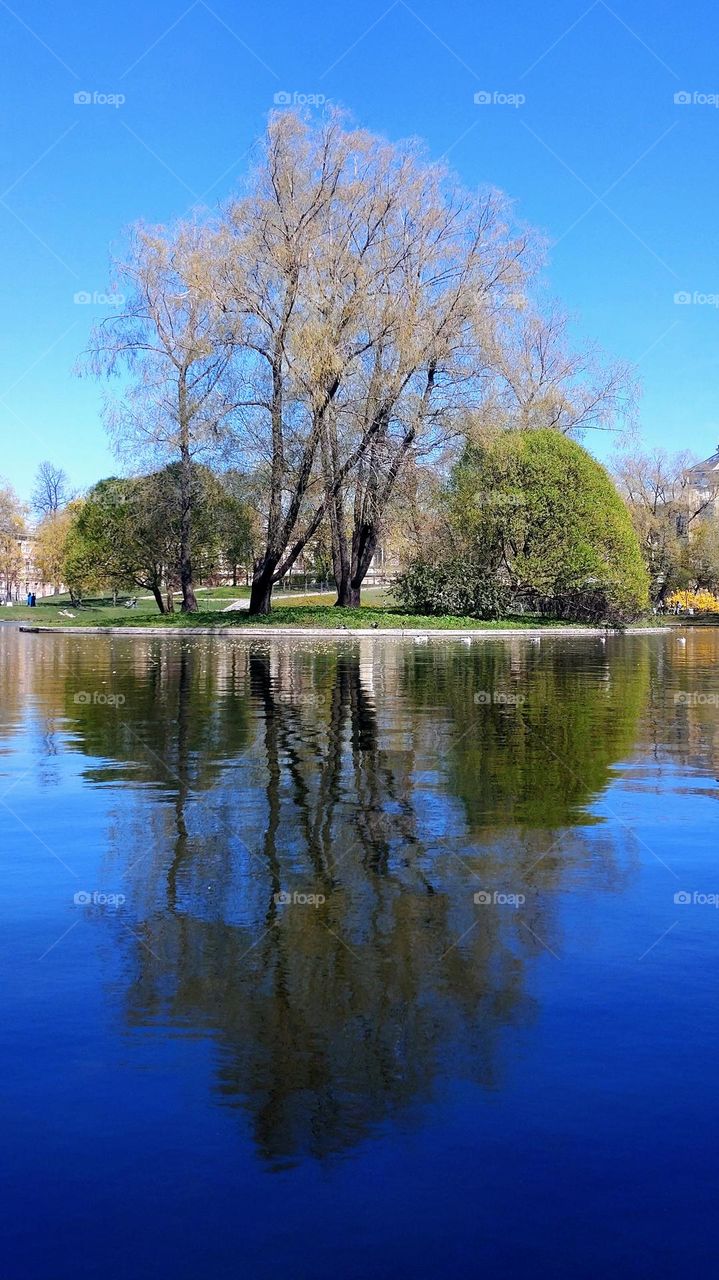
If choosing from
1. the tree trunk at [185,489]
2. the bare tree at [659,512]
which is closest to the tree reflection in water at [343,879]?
the tree trunk at [185,489]

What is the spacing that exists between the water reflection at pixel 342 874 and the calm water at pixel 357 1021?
0.9 inches

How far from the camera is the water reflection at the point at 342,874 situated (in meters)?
4.18

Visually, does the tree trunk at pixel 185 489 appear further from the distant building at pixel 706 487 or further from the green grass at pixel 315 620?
the distant building at pixel 706 487

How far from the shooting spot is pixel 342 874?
22.9ft

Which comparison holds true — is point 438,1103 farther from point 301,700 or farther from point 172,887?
point 301,700

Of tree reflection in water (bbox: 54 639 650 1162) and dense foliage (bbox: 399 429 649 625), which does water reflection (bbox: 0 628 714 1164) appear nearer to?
tree reflection in water (bbox: 54 639 650 1162)

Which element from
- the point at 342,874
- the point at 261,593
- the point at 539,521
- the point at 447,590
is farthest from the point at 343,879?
the point at 539,521

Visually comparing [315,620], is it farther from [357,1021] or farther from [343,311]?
[357,1021]

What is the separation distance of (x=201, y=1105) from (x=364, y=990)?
48.1 inches

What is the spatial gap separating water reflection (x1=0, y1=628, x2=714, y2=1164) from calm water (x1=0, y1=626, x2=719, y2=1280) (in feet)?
0.08

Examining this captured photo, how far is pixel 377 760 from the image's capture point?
1173 centimetres

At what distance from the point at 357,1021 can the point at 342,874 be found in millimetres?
2433

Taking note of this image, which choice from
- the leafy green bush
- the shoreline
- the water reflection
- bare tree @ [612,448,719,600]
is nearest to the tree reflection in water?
the water reflection

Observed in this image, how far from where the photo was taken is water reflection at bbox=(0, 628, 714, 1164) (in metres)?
4.18
